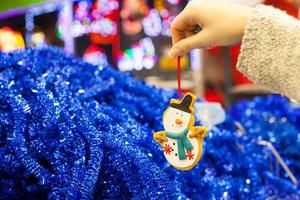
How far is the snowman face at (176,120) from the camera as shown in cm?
44

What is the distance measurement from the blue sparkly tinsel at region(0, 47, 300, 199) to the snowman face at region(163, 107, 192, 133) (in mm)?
56

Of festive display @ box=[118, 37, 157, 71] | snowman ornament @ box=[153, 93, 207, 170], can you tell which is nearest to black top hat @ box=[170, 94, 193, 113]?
snowman ornament @ box=[153, 93, 207, 170]

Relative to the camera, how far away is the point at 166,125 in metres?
0.45

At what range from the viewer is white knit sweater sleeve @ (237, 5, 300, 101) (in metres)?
0.40

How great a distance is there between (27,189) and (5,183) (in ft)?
0.08

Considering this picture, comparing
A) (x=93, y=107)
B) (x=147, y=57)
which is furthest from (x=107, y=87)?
(x=147, y=57)

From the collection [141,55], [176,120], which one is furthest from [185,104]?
[141,55]

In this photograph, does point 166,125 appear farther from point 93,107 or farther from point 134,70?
point 134,70

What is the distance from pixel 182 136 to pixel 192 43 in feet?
0.31

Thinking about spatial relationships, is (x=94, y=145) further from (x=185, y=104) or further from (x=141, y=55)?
(x=141, y=55)

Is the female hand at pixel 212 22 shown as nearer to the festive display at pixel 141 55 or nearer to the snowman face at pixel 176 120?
the snowman face at pixel 176 120

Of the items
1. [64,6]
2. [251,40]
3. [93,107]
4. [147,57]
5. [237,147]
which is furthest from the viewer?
[64,6]

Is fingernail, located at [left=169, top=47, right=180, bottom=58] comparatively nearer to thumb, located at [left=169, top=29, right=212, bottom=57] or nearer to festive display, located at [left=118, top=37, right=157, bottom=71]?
thumb, located at [left=169, top=29, right=212, bottom=57]

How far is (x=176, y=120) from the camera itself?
44 centimetres
